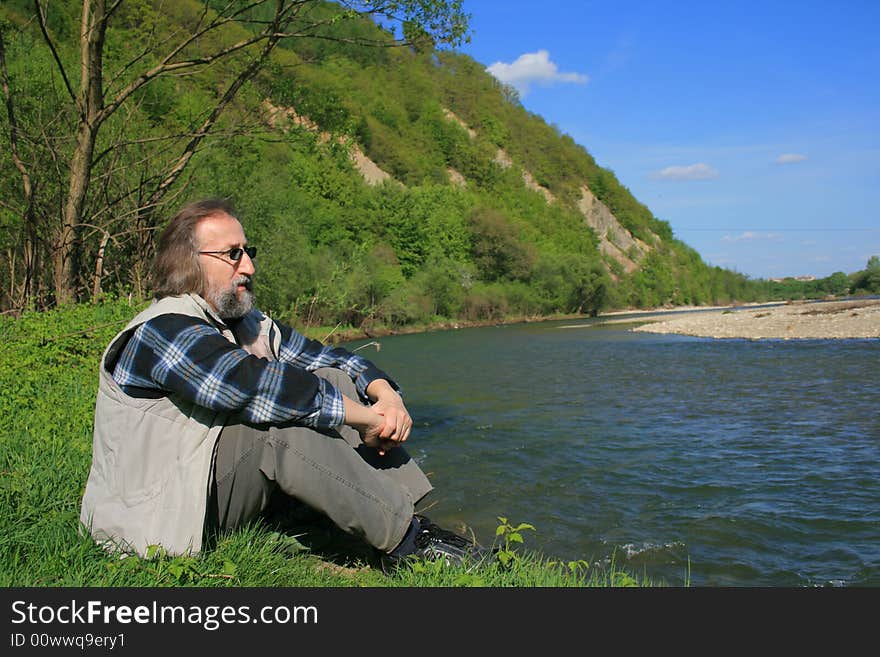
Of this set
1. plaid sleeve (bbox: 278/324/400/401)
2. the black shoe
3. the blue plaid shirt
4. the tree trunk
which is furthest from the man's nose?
the tree trunk

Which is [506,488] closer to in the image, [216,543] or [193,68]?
[216,543]

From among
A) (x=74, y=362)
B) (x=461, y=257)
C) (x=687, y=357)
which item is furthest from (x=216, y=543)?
(x=461, y=257)

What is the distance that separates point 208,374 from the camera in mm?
2307

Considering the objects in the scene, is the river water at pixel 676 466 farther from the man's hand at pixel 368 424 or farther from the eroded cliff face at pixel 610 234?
the eroded cliff face at pixel 610 234

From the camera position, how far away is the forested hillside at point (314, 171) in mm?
8781

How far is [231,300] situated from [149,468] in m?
0.77

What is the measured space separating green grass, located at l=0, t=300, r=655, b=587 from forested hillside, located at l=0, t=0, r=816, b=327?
3.05m

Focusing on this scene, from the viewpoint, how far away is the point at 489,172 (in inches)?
4048

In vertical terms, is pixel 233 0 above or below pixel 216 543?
above

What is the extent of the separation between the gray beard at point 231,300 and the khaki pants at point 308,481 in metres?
0.54

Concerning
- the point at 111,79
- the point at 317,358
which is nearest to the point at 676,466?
the point at 317,358

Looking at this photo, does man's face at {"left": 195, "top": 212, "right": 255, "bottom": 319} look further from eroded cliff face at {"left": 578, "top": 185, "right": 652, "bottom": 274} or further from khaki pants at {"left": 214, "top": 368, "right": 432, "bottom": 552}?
eroded cliff face at {"left": 578, "top": 185, "right": 652, "bottom": 274}

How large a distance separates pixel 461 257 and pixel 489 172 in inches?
1637

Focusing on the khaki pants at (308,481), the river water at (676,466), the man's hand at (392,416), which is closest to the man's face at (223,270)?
the khaki pants at (308,481)
